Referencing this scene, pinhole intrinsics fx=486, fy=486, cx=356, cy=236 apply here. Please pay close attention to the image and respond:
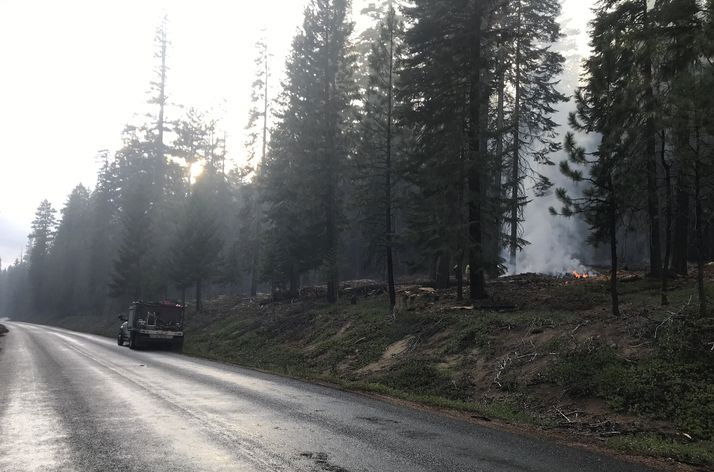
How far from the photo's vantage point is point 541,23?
91.4ft

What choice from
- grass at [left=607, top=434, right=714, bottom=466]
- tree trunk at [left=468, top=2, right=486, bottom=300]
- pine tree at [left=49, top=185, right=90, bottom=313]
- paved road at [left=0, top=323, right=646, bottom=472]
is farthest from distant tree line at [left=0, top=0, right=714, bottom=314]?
pine tree at [left=49, top=185, right=90, bottom=313]

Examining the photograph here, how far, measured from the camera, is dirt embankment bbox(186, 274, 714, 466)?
8.02 metres

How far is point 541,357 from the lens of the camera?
36.8 ft

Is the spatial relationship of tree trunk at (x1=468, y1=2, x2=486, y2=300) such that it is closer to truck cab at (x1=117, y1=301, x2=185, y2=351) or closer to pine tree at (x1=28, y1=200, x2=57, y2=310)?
truck cab at (x1=117, y1=301, x2=185, y2=351)

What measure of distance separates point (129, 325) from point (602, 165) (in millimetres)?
Result: 23480

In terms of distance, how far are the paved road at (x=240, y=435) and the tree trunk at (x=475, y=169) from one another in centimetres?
837

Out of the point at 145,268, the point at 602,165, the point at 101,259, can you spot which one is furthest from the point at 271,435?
the point at 101,259

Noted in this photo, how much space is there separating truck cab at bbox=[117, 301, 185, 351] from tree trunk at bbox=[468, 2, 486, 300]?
15262 mm

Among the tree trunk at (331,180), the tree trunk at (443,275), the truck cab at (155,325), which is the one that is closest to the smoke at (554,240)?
the tree trunk at (443,275)

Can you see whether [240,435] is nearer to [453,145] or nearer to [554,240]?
[453,145]

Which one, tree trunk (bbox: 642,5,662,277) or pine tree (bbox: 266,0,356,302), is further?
pine tree (bbox: 266,0,356,302)

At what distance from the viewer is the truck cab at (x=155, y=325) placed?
24688 mm

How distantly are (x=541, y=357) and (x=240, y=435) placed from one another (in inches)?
287

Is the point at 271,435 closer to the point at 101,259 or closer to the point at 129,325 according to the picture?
the point at 129,325
